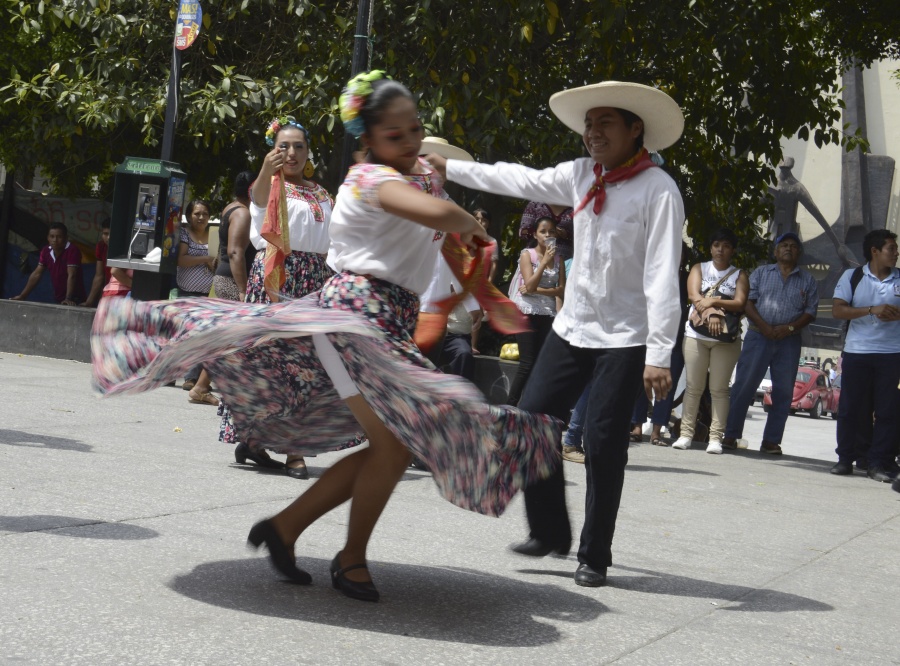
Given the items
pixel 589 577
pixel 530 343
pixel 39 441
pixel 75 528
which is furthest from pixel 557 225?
pixel 75 528

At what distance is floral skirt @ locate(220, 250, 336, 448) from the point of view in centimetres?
678

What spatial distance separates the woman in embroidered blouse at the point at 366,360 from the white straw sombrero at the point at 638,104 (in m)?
0.92

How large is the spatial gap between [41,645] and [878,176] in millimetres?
→ 40020

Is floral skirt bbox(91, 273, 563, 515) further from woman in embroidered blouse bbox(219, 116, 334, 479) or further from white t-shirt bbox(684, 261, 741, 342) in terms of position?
white t-shirt bbox(684, 261, 741, 342)

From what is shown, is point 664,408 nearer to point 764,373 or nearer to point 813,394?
point 764,373

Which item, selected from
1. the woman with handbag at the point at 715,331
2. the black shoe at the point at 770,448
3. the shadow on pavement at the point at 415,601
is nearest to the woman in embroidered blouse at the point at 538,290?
the woman with handbag at the point at 715,331

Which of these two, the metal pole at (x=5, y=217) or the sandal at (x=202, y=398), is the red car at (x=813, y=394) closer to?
the metal pole at (x=5, y=217)

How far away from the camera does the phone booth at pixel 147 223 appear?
13719 mm

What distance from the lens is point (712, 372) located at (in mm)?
11273

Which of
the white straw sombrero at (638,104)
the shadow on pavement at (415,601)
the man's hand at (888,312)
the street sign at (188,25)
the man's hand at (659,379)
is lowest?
the shadow on pavement at (415,601)

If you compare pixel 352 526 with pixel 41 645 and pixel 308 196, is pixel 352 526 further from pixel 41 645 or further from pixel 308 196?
pixel 308 196

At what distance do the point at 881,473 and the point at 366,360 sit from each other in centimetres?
735

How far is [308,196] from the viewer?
22.6 ft

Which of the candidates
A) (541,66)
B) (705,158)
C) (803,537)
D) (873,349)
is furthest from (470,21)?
(803,537)
